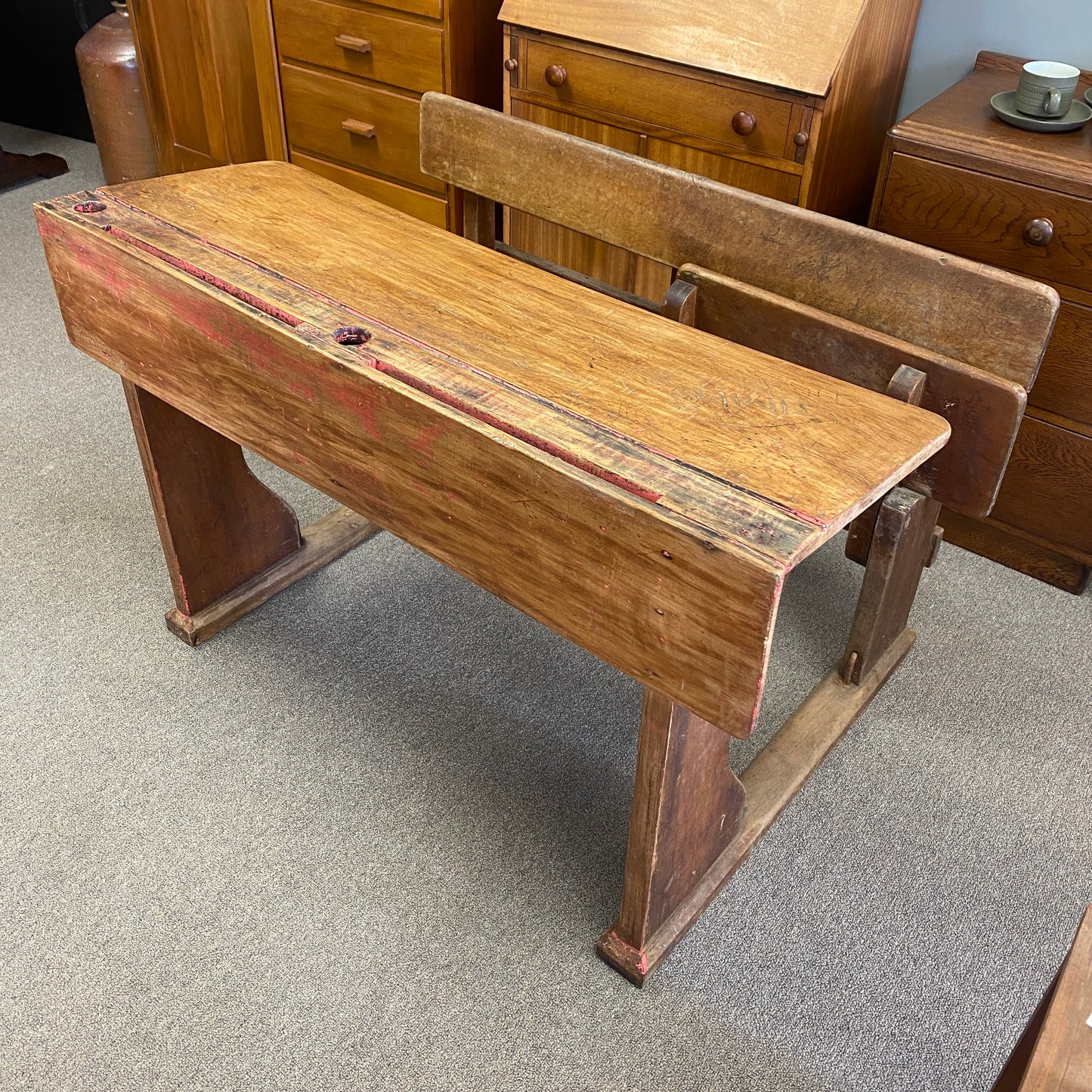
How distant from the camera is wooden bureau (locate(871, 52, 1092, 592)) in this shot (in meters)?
1.89

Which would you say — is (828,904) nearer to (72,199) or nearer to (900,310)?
(900,310)

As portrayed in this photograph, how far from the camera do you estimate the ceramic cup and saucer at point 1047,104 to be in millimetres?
1967

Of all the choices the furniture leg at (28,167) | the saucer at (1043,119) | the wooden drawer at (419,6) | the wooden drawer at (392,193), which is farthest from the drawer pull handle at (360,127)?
the furniture leg at (28,167)

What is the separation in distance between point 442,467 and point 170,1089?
0.84m

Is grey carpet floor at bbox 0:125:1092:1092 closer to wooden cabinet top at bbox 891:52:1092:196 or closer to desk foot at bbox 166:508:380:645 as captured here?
desk foot at bbox 166:508:380:645

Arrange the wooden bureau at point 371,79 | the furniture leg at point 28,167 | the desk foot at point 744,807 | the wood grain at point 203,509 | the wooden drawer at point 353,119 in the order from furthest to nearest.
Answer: the furniture leg at point 28,167, the wooden drawer at point 353,119, the wooden bureau at point 371,79, the wood grain at point 203,509, the desk foot at point 744,807

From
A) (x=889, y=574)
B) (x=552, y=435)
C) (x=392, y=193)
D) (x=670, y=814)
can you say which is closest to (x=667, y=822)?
(x=670, y=814)

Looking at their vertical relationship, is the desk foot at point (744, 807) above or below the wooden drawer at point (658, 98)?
below

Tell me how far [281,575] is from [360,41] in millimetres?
1384

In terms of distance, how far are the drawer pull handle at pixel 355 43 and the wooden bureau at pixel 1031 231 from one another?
1333 mm

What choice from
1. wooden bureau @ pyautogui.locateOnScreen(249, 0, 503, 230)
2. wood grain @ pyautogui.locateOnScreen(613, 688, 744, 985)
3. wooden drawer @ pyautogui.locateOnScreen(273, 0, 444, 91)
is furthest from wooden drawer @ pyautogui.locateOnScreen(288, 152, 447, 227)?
wood grain @ pyautogui.locateOnScreen(613, 688, 744, 985)

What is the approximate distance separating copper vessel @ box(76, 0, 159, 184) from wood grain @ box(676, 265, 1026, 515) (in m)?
2.50

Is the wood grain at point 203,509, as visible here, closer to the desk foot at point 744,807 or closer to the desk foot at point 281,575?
the desk foot at point 281,575

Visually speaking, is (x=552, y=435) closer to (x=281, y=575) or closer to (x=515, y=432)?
(x=515, y=432)
